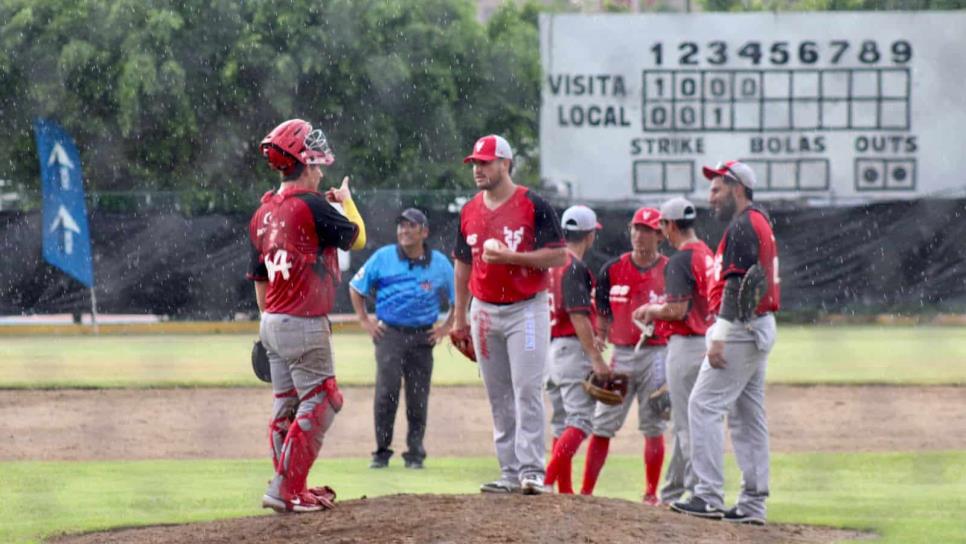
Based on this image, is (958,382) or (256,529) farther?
(958,382)

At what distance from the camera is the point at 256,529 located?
23.6 feet

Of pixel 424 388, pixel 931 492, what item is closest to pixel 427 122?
pixel 424 388

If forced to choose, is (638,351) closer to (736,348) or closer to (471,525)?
(736,348)

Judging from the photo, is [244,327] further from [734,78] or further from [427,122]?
[734,78]

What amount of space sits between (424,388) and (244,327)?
16.1 metres

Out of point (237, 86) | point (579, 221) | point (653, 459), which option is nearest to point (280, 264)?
point (579, 221)

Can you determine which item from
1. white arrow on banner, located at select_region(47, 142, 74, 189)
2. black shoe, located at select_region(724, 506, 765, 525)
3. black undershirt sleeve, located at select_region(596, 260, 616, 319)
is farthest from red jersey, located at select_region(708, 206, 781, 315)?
white arrow on banner, located at select_region(47, 142, 74, 189)

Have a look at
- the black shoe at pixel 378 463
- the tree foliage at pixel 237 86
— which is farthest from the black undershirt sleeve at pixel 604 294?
the tree foliage at pixel 237 86

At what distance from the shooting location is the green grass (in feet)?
28.2

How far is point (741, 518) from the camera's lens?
27.1ft

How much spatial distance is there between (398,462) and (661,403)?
3219mm

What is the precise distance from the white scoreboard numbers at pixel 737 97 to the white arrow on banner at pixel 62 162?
8.52m

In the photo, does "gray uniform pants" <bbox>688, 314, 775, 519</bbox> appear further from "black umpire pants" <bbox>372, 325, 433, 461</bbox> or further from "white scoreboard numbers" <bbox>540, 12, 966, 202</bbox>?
"white scoreboard numbers" <bbox>540, 12, 966, 202</bbox>

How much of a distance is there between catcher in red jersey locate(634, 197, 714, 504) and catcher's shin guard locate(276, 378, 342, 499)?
234cm
